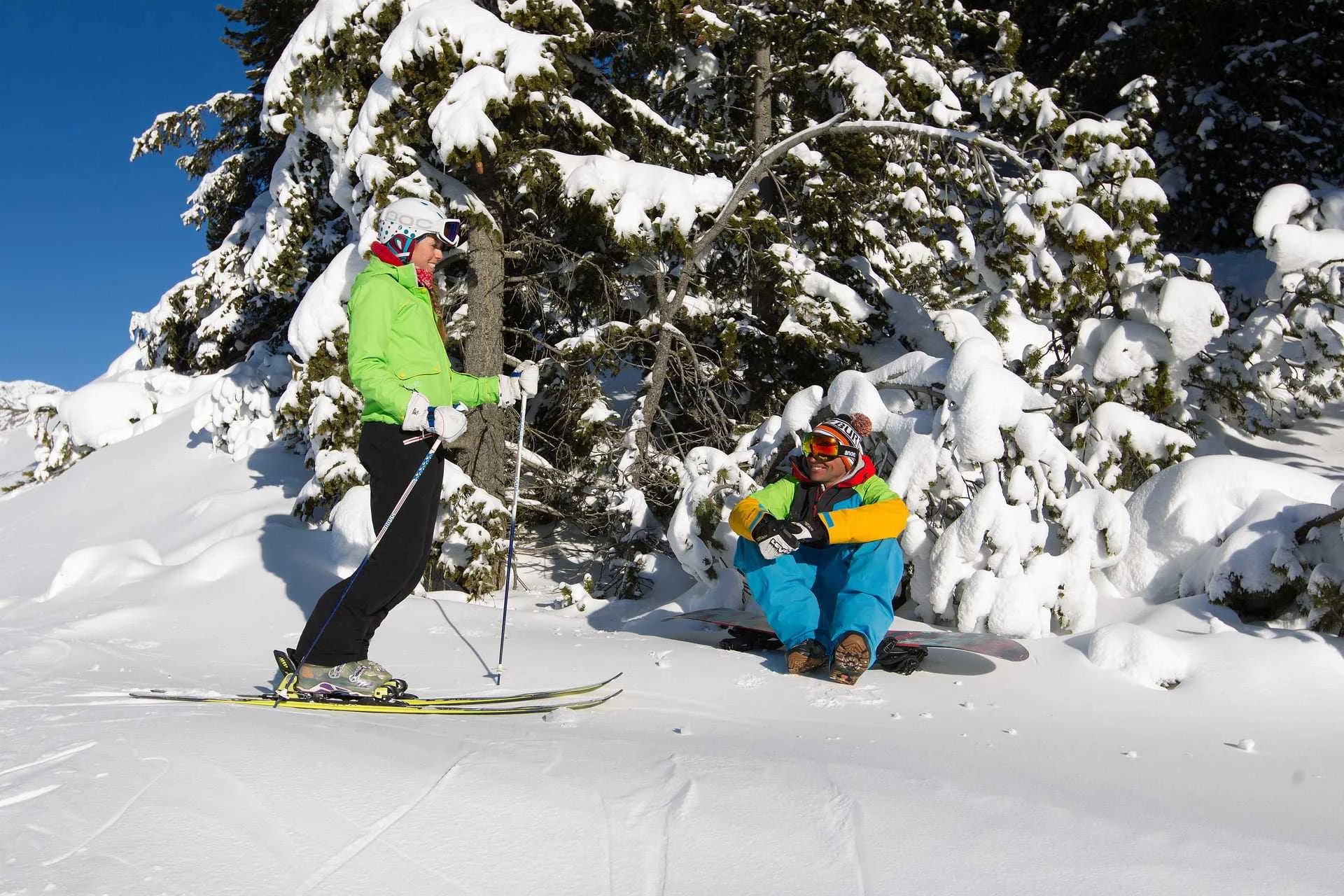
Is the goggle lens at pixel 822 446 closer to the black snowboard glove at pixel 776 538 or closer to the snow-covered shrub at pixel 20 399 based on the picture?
the black snowboard glove at pixel 776 538

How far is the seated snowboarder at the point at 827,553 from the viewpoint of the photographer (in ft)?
13.7

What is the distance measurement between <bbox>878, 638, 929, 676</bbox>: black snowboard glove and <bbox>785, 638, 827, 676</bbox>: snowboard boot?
310 millimetres

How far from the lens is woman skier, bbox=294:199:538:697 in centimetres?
362

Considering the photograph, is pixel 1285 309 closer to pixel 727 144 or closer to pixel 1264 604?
pixel 1264 604

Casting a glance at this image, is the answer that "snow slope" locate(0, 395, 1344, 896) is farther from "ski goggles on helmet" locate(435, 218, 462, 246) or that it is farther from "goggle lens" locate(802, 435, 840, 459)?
"ski goggles on helmet" locate(435, 218, 462, 246)

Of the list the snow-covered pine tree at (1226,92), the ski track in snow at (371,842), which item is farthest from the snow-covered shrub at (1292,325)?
the ski track in snow at (371,842)

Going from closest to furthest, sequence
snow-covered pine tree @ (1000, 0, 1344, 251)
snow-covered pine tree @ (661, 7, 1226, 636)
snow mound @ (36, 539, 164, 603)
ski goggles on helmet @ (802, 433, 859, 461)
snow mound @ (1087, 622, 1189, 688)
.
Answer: snow mound @ (1087, 622, 1189, 688) < ski goggles on helmet @ (802, 433, 859, 461) < snow-covered pine tree @ (661, 7, 1226, 636) < snow mound @ (36, 539, 164, 603) < snow-covered pine tree @ (1000, 0, 1344, 251)

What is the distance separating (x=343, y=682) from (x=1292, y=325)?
24.6ft

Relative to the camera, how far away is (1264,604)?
4492 mm

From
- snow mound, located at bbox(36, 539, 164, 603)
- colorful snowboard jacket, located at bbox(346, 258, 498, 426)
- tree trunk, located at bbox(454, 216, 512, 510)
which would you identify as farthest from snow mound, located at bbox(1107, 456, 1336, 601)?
snow mound, located at bbox(36, 539, 164, 603)

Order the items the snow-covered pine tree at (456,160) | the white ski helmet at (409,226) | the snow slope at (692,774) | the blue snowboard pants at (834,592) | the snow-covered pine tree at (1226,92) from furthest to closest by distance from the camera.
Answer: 1. the snow-covered pine tree at (1226,92)
2. the snow-covered pine tree at (456,160)
3. the blue snowboard pants at (834,592)
4. the white ski helmet at (409,226)
5. the snow slope at (692,774)

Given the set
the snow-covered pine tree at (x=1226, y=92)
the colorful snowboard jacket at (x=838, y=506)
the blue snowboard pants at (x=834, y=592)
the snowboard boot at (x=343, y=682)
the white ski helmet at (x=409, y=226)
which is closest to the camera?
the snowboard boot at (x=343, y=682)

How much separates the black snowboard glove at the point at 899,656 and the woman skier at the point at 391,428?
228cm

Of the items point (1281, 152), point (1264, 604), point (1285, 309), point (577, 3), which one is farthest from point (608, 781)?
point (1281, 152)
